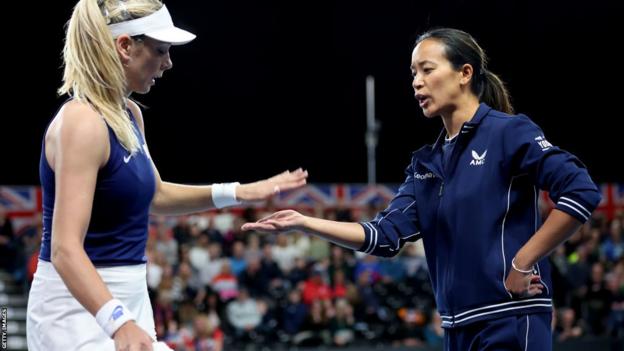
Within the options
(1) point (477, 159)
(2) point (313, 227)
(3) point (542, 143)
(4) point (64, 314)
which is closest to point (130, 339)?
(4) point (64, 314)

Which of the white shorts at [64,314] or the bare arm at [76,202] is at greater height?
the bare arm at [76,202]

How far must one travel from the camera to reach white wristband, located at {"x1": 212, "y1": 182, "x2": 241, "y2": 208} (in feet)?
12.4

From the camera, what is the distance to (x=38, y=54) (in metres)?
16.6

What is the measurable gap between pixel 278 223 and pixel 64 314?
1.04 metres

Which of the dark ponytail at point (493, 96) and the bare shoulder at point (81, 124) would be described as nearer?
the bare shoulder at point (81, 124)

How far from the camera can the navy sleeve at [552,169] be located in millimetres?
3395

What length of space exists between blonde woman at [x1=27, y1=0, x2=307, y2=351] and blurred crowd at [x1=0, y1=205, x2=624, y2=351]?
8023 millimetres

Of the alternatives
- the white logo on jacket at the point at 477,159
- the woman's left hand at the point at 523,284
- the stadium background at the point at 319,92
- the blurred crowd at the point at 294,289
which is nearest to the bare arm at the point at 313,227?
the white logo on jacket at the point at 477,159

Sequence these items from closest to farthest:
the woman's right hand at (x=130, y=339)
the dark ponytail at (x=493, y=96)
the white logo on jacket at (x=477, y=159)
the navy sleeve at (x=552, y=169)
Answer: the woman's right hand at (x=130, y=339) < the navy sleeve at (x=552, y=169) < the white logo on jacket at (x=477, y=159) < the dark ponytail at (x=493, y=96)

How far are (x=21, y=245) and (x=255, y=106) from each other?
7.44 metres

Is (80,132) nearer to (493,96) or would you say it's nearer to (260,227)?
(260,227)

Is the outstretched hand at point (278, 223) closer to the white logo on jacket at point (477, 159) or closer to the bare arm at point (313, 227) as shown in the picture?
the bare arm at point (313, 227)

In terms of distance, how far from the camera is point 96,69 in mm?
3055

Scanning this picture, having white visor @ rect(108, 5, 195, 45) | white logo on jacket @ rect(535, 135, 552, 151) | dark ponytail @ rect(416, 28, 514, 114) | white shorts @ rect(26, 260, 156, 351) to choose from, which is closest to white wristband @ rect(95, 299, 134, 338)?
white shorts @ rect(26, 260, 156, 351)
